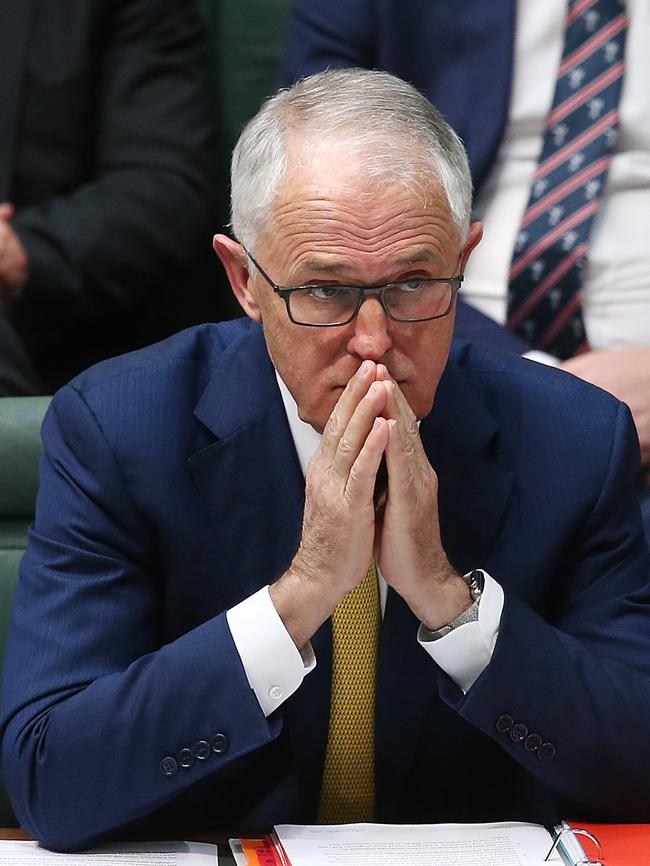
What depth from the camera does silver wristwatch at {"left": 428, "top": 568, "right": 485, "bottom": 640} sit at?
1.46 m

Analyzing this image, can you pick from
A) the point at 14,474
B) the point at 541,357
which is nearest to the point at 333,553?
the point at 14,474

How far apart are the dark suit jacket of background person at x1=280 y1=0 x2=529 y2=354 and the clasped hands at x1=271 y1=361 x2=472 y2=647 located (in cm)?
70

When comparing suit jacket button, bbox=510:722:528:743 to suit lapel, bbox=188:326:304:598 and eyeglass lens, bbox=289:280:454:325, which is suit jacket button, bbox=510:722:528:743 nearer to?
suit lapel, bbox=188:326:304:598

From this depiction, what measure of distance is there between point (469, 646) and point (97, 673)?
370 millimetres

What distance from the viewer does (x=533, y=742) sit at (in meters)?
1.45

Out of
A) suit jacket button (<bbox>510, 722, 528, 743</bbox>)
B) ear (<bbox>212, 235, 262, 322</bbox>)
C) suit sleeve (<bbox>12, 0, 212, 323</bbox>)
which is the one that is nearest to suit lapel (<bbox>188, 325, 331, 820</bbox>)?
ear (<bbox>212, 235, 262, 322</bbox>)

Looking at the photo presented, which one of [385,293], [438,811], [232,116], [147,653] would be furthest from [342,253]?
[232,116]

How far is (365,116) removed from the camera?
147 cm

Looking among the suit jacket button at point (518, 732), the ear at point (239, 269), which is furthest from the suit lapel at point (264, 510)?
the suit jacket button at point (518, 732)

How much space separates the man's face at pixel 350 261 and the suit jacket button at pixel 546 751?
0.35 m

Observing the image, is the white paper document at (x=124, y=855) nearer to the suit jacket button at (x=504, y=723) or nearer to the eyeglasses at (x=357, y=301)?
the suit jacket button at (x=504, y=723)

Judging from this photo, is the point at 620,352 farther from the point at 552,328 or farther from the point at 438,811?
the point at 438,811

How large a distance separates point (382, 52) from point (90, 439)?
904mm

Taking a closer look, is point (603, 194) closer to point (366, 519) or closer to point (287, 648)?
point (366, 519)
